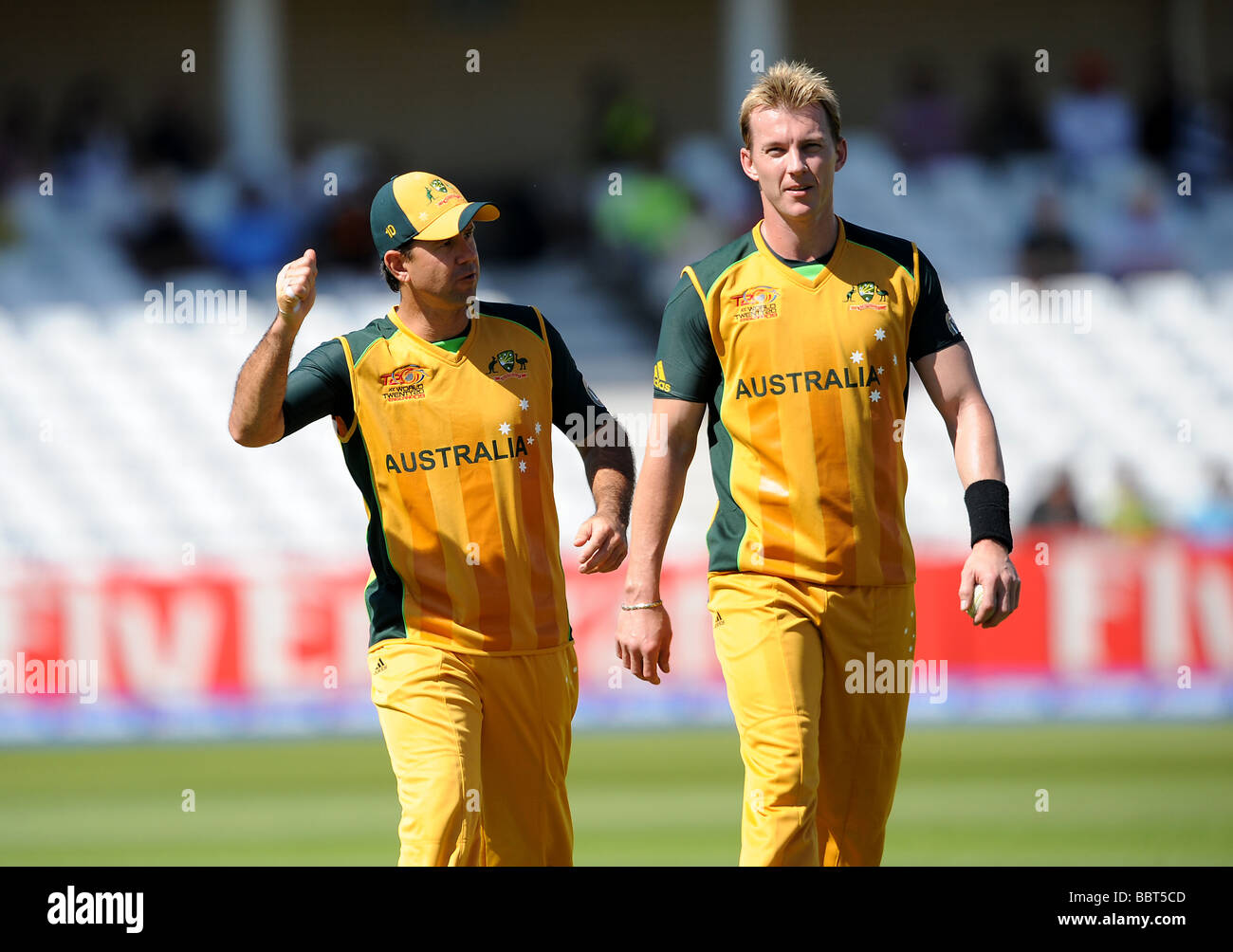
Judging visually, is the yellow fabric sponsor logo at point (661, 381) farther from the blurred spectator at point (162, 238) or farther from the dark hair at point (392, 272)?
the blurred spectator at point (162, 238)

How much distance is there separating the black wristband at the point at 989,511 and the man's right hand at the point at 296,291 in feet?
6.69

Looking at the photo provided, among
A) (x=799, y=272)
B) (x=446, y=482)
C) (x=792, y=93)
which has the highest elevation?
(x=792, y=93)

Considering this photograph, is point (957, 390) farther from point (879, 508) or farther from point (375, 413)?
point (375, 413)

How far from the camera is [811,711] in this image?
16.7 feet

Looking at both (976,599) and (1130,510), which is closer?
(976,599)

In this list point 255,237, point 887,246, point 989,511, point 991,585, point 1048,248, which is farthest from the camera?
point 255,237

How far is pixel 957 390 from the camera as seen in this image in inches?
206

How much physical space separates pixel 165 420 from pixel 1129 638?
9422mm

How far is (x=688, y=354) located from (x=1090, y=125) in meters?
15.3

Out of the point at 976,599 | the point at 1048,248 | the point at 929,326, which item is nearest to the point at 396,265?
the point at 929,326

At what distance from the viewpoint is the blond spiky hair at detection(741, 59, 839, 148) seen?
16.8 ft

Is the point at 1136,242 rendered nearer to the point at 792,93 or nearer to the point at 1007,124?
the point at 1007,124

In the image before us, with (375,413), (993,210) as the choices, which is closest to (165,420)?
(993,210)

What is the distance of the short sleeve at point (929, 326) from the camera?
17.3ft
